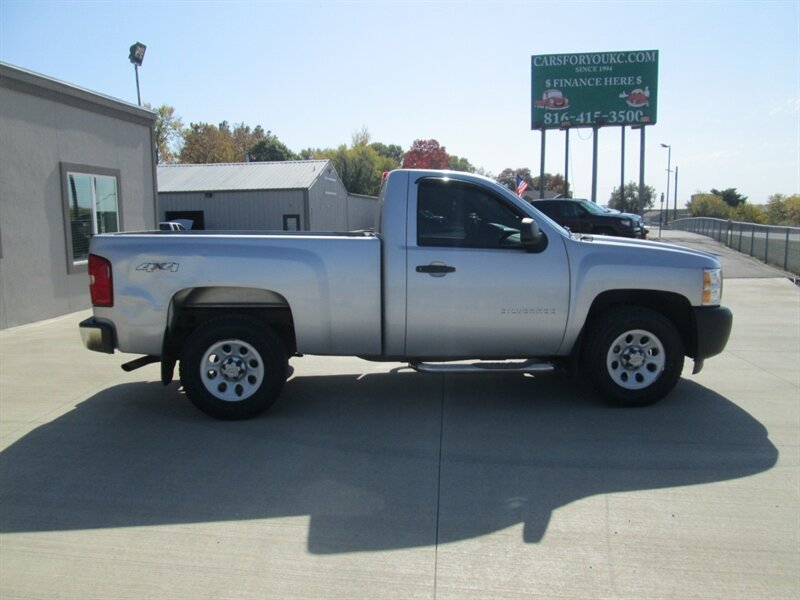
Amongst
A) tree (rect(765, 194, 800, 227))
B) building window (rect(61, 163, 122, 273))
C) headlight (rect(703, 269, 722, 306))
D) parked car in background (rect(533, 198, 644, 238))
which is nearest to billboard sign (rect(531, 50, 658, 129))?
parked car in background (rect(533, 198, 644, 238))

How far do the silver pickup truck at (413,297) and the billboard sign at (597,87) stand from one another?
95.9ft

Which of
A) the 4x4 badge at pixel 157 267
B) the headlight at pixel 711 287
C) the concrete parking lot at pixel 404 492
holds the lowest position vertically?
the concrete parking lot at pixel 404 492

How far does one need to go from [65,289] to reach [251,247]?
7.42 m

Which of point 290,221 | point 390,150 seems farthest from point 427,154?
point 290,221

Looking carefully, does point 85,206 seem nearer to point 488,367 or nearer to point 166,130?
point 488,367

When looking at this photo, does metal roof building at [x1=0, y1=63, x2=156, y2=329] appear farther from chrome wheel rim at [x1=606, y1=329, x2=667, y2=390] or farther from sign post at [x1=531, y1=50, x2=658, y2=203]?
sign post at [x1=531, y1=50, x2=658, y2=203]

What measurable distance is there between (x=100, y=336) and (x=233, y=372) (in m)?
1.12

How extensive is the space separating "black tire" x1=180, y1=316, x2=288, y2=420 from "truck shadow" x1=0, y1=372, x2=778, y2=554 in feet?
0.58

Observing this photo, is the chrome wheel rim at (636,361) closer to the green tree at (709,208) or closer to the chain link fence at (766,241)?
the chain link fence at (766,241)

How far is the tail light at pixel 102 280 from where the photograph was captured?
18.3 ft

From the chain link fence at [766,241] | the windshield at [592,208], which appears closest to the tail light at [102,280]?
the chain link fence at [766,241]

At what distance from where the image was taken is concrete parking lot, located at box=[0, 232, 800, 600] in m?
3.39

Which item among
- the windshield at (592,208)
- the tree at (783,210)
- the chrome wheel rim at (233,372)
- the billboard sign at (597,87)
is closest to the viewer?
the chrome wheel rim at (233,372)

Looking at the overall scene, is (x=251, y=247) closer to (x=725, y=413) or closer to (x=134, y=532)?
(x=134, y=532)
